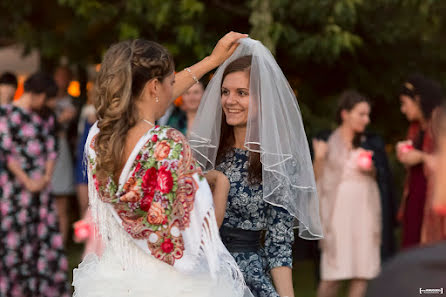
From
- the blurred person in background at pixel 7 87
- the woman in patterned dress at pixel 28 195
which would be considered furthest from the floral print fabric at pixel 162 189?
the blurred person in background at pixel 7 87

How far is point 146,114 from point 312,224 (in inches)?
46.3

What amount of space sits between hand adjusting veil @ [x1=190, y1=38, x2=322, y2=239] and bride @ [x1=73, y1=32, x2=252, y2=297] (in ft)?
2.13

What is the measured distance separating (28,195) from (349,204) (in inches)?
110

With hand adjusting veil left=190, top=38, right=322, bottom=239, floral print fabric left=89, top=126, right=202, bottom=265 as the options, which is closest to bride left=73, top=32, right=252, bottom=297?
floral print fabric left=89, top=126, right=202, bottom=265

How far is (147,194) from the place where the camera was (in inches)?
118

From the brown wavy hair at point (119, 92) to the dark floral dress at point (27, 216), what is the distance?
13.3 feet

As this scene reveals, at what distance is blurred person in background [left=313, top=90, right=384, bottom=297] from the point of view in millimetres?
7426

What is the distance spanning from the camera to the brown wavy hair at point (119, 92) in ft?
9.86

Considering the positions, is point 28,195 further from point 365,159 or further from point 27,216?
point 365,159

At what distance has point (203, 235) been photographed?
9.96ft

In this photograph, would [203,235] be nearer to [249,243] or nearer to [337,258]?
[249,243]

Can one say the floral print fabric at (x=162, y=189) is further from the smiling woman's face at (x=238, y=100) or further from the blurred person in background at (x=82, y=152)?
the blurred person in background at (x=82, y=152)

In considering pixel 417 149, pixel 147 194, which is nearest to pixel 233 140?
pixel 147 194

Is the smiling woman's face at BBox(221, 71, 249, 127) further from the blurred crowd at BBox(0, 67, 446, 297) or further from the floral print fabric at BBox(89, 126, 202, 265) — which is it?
the blurred crowd at BBox(0, 67, 446, 297)
